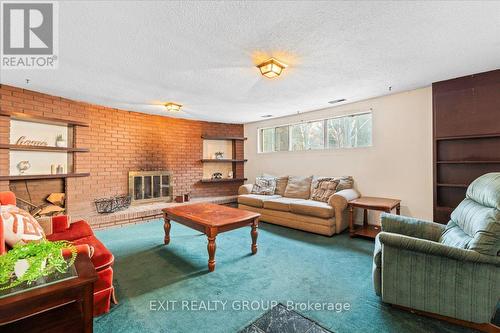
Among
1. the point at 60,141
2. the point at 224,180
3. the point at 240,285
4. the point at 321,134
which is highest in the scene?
the point at 321,134

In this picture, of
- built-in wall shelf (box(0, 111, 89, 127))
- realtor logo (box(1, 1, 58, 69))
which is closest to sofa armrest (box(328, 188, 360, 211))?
realtor logo (box(1, 1, 58, 69))

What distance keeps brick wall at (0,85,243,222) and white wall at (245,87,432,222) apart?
114 inches

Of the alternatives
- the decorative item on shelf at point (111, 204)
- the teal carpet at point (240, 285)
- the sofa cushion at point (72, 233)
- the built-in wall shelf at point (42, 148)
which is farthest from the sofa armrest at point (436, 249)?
the built-in wall shelf at point (42, 148)

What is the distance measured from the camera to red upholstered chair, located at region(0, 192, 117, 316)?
164 centimetres

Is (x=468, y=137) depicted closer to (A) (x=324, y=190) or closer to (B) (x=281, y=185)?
(A) (x=324, y=190)

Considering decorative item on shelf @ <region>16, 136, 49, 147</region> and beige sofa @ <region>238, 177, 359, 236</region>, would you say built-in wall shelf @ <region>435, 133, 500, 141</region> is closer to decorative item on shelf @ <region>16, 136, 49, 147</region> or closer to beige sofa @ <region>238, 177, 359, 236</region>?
beige sofa @ <region>238, 177, 359, 236</region>

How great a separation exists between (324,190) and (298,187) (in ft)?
2.08

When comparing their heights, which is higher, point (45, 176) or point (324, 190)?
point (45, 176)

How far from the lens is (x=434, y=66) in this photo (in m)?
2.49

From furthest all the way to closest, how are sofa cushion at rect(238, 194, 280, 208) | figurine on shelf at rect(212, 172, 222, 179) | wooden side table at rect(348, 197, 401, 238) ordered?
figurine on shelf at rect(212, 172, 222, 179) → sofa cushion at rect(238, 194, 280, 208) → wooden side table at rect(348, 197, 401, 238)

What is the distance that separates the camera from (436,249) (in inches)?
60.4

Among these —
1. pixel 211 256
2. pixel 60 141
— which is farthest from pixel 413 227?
pixel 60 141

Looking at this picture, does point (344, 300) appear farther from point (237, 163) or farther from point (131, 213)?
point (237, 163)

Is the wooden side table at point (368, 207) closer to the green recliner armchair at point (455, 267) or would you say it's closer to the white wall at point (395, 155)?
the white wall at point (395, 155)
